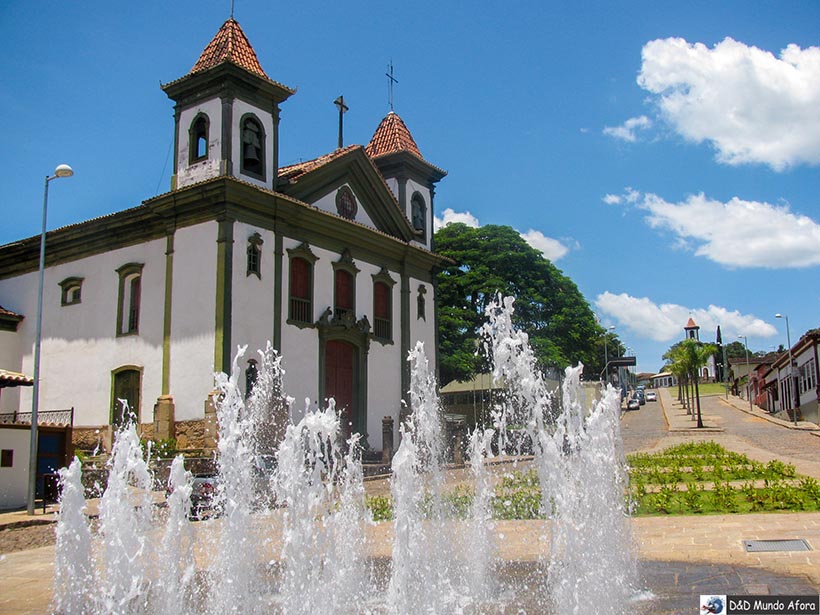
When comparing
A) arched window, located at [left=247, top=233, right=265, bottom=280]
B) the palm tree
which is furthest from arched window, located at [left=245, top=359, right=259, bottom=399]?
the palm tree

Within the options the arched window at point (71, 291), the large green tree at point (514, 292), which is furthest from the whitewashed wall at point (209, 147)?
the large green tree at point (514, 292)

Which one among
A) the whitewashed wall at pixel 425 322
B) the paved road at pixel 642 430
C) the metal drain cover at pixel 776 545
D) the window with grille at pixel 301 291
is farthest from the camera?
the paved road at pixel 642 430

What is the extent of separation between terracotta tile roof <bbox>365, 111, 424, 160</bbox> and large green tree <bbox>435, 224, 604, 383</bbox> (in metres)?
9.93

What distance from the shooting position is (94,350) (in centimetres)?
2336

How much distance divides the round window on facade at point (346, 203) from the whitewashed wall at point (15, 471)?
38.9ft

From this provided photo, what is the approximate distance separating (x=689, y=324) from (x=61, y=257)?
12701cm

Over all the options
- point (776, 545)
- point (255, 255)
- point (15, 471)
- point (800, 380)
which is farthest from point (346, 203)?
point (800, 380)

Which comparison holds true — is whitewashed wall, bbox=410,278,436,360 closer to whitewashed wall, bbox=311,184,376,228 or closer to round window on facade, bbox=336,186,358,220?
whitewashed wall, bbox=311,184,376,228

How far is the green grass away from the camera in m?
11.8

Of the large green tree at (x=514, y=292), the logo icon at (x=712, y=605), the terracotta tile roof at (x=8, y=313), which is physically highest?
the large green tree at (x=514, y=292)

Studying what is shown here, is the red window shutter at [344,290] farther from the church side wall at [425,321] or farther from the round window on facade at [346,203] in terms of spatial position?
the church side wall at [425,321]

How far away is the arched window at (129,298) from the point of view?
22672 mm

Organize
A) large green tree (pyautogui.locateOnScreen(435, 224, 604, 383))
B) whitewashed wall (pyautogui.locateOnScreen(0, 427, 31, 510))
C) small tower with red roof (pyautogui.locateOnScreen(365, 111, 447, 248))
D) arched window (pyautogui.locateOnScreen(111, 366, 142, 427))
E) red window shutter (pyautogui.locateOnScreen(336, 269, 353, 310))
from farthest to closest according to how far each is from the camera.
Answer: large green tree (pyautogui.locateOnScreen(435, 224, 604, 383)), small tower with red roof (pyautogui.locateOnScreen(365, 111, 447, 248)), red window shutter (pyautogui.locateOnScreen(336, 269, 353, 310)), arched window (pyautogui.locateOnScreen(111, 366, 142, 427)), whitewashed wall (pyautogui.locateOnScreen(0, 427, 31, 510))

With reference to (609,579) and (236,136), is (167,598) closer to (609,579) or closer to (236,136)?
(609,579)
